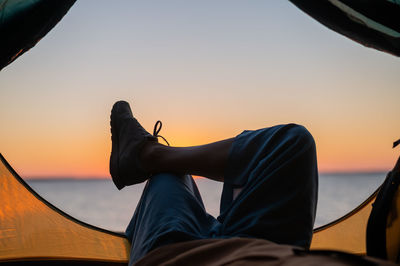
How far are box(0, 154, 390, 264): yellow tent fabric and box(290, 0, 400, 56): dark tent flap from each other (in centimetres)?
61

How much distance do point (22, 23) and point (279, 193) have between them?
73 cm

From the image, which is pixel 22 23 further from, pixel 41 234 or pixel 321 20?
pixel 321 20

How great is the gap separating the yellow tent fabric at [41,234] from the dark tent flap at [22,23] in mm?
323

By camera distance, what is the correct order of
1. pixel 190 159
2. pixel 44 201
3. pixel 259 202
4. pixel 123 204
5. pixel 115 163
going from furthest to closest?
pixel 123 204 → pixel 44 201 → pixel 115 163 → pixel 190 159 → pixel 259 202

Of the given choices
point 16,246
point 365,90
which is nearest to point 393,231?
point 16,246

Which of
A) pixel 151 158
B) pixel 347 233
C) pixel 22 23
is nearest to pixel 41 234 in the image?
pixel 151 158

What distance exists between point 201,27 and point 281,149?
349 centimetres

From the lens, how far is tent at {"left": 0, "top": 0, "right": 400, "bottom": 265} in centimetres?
86

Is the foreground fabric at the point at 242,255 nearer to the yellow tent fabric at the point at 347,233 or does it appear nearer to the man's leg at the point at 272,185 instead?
the man's leg at the point at 272,185

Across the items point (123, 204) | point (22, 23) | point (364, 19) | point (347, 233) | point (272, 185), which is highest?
point (22, 23)

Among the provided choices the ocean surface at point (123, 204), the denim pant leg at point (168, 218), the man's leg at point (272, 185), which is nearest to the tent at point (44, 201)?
the denim pant leg at point (168, 218)

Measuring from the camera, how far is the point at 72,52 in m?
4.39

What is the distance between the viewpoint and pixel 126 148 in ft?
2.89

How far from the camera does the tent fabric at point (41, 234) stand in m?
0.93
